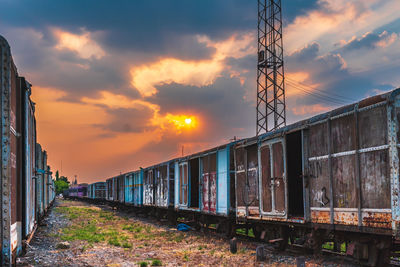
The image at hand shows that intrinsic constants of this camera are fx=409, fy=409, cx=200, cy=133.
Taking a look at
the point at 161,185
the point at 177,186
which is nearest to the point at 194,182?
the point at 177,186

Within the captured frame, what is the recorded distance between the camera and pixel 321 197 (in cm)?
931

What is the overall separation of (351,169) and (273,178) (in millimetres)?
3437

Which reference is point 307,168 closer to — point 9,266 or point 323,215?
point 323,215

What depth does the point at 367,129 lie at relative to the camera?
7.89m

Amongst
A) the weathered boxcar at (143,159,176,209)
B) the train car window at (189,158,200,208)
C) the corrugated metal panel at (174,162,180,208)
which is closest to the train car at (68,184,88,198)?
the weathered boxcar at (143,159,176,209)

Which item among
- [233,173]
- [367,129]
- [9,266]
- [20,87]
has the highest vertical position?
[20,87]

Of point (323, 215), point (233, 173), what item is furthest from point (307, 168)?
point (233, 173)

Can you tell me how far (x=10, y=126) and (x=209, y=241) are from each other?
31.8 ft

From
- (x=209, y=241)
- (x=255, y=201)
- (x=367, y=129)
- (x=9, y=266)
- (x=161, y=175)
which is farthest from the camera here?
(x=161, y=175)

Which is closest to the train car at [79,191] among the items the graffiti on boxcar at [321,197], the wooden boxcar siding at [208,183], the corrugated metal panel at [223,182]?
the wooden boxcar siding at [208,183]

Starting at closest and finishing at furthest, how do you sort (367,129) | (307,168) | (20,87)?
1. (367,129)
2. (20,87)
3. (307,168)

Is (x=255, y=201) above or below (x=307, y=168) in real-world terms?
below

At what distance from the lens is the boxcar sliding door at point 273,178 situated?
1111 centimetres

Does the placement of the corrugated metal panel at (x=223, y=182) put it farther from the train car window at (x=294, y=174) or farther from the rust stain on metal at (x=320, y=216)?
the rust stain on metal at (x=320, y=216)
